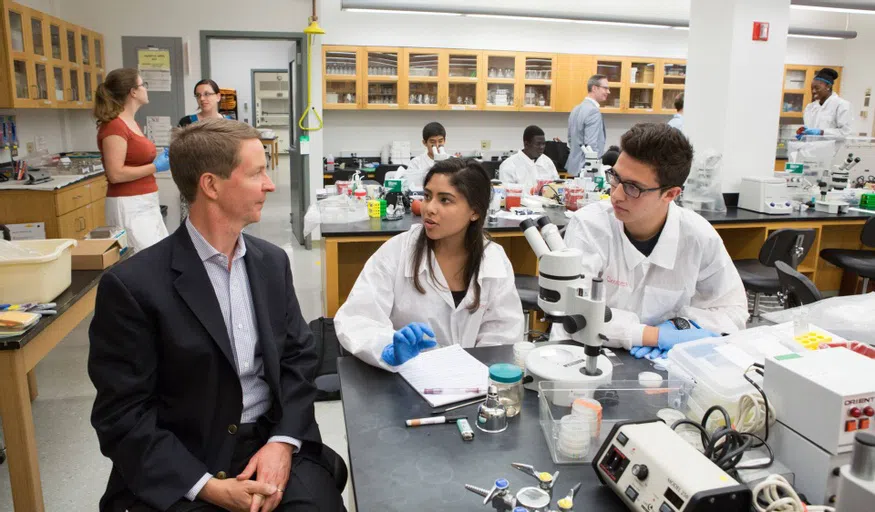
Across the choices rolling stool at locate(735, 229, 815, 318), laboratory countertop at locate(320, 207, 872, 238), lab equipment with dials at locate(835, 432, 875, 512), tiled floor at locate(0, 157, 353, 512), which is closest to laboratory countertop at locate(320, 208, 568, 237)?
laboratory countertop at locate(320, 207, 872, 238)

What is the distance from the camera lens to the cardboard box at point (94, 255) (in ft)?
7.89

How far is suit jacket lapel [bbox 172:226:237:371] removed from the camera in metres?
1.37

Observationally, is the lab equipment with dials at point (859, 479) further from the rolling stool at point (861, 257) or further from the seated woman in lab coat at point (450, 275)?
the rolling stool at point (861, 257)

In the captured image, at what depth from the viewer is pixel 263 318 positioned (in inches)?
59.3

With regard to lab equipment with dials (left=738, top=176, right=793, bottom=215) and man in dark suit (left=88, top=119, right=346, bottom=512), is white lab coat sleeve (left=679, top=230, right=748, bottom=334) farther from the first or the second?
lab equipment with dials (left=738, top=176, right=793, bottom=215)

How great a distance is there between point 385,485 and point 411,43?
649 centimetres

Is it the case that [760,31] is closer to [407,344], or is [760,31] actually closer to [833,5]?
[833,5]

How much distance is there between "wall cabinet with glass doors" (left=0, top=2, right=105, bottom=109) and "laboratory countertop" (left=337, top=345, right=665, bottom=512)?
15.0ft

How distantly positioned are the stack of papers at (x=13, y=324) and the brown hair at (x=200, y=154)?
2.34ft

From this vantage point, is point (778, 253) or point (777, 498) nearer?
point (777, 498)

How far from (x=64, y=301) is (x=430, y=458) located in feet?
4.92

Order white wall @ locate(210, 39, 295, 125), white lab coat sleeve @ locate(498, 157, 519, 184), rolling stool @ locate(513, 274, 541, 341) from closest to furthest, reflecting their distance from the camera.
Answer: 1. rolling stool @ locate(513, 274, 541, 341)
2. white lab coat sleeve @ locate(498, 157, 519, 184)
3. white wall @ locate(210, 39, 295, 125)

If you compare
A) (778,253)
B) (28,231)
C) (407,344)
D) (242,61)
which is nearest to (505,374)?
(407,344)

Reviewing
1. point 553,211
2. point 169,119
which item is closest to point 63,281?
point 553,211
